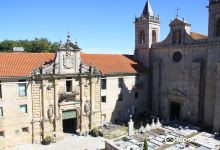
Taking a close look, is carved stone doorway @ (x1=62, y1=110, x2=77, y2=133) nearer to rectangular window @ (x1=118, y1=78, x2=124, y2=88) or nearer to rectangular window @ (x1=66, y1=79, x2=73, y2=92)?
rectangular window @ (x1=66, y1=79, x2=73, y2=92)

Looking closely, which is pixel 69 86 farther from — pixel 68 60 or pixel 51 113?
pixel 51 113

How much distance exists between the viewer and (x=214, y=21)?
2970 cm

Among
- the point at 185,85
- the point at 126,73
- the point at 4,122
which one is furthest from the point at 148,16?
the point at 4,122

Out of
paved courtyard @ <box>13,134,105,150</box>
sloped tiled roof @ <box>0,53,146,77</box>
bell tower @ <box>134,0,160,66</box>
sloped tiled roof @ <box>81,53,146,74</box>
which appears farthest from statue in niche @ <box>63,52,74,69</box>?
bell tower @ <box>134,0,160,66</box>

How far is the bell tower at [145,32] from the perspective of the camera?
39031 millimetres

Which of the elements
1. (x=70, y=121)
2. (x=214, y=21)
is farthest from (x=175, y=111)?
(x=70, y=121)

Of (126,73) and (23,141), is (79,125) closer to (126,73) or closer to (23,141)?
(23,141)

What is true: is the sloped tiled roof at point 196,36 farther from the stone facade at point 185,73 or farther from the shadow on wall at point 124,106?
the shadow on wall at point 124,106

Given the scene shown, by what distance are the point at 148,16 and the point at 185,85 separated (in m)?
13.4

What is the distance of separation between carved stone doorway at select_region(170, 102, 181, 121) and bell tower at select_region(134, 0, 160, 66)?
840 centimetres

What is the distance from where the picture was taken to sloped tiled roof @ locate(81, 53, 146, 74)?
34000mm

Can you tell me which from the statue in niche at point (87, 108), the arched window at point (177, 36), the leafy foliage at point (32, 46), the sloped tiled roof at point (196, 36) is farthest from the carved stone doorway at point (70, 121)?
the leafy foliage at point (32, 46)

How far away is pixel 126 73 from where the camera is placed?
3544cm

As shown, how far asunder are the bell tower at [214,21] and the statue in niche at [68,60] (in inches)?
729
